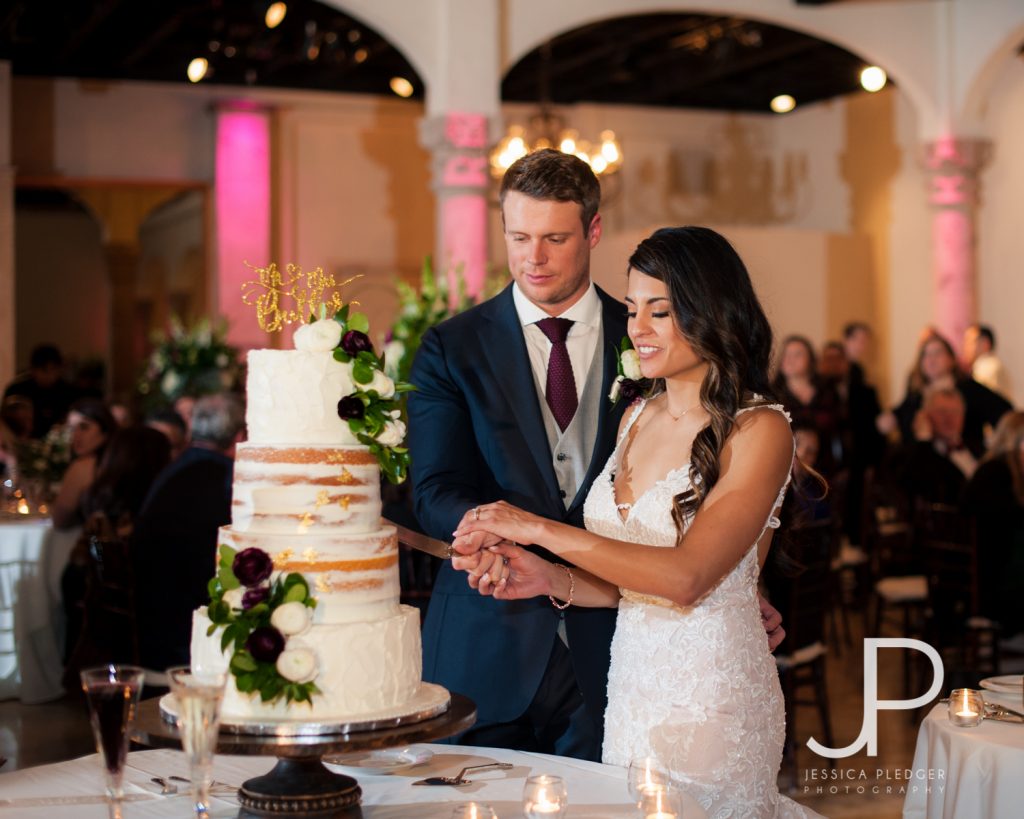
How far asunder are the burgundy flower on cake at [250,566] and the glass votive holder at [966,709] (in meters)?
1.86

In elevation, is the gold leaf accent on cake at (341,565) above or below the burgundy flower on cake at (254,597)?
above

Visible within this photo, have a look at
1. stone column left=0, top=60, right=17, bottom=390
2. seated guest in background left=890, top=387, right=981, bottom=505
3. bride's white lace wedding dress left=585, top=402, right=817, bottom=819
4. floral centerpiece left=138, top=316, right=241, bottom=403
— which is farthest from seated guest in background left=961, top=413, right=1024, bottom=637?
stone column left=0, top=60, right=17, bottom=390

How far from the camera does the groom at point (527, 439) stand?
2992 millimetres

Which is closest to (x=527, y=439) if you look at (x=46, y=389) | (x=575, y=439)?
(x=575, y=439)

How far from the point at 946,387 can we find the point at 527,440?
673 cm

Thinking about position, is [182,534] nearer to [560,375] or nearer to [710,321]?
[560,375]

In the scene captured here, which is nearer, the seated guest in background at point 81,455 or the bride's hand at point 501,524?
the bride's hand at point 501,524

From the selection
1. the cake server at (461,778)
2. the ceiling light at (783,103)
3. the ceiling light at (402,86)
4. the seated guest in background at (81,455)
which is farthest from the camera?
the ceiling light at (783,103)

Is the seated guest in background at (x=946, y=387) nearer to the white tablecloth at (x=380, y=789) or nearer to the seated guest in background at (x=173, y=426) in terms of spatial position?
the seated guest in background at (x=173, y=426)

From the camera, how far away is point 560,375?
3174 mm

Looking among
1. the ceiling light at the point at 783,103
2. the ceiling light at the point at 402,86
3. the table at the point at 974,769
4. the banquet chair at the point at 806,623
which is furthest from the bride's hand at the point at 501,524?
the ceiling light at the point at 783,103

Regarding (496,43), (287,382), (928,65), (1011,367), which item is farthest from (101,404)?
(1011,367)

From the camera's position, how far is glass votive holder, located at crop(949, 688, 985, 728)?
324 cm

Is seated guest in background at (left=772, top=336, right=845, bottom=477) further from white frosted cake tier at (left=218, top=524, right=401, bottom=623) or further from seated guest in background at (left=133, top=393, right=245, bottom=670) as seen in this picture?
white frosted cake tier at (left=218, top=524, right=401, bottom=623)
